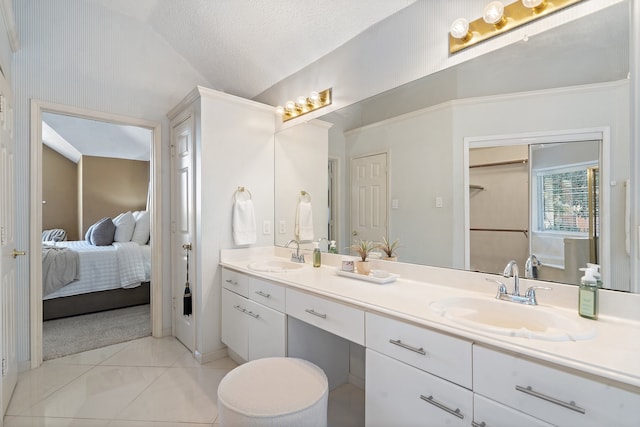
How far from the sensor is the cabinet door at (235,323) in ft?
7.05

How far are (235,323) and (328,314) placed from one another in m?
1.05

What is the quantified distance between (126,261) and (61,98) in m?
1.98

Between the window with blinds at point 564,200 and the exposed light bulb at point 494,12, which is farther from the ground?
the exposed light bulb at point 494,12

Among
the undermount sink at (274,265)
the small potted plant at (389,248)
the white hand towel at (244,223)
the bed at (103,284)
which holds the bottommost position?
the bed at (103,284)

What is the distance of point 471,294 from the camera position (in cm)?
145

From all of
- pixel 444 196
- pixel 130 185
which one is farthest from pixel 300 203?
pixel 130 185

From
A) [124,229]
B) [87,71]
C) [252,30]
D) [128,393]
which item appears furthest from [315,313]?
[124,229]

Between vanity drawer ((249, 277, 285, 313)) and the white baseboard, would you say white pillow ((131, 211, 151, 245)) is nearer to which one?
the white baseboard

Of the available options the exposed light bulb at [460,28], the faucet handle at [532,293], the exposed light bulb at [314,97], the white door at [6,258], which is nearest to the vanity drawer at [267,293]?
the faucet handle at [532,293]

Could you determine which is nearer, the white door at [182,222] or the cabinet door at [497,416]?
the cabinet door at [497,416]

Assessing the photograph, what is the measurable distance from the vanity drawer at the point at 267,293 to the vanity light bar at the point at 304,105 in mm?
1400

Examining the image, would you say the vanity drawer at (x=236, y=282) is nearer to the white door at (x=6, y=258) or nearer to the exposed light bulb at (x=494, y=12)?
the white door at (x=6, y=258)

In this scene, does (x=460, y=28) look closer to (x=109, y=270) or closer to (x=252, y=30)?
(x=252, y=30)

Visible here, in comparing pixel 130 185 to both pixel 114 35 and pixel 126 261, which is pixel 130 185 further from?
pixel 114 35
